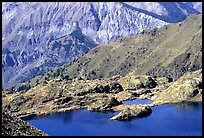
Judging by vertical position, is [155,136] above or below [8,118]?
below

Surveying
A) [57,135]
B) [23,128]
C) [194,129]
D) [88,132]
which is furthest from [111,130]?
[23,128]

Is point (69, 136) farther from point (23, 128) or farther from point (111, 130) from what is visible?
point (23, 128)

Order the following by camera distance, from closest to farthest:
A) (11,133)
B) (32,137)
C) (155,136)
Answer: (11,133)
(32,137)
(155,136)

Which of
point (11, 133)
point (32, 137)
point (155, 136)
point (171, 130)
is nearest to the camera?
point (11, 133)

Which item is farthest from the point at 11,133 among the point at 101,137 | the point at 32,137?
the point at 101,137

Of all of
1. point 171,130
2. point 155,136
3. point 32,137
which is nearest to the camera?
point 32,137

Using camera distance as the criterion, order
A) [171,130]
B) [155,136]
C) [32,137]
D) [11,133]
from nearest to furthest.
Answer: [11,133], [32,137], [155,136], [171,130]

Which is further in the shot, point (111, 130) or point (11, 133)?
point (111, 130)

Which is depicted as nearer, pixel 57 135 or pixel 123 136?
pixel 123 136

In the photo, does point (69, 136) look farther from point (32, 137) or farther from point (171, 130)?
point (32, 137)
